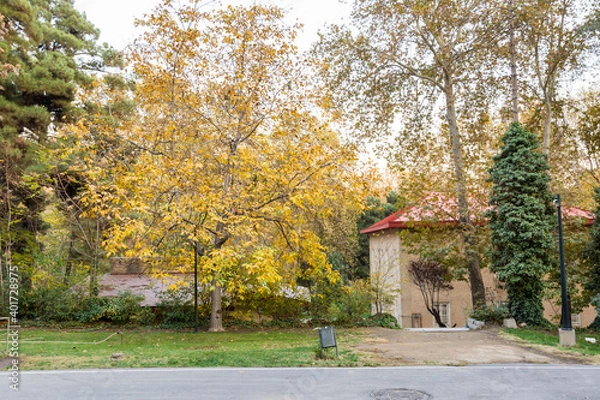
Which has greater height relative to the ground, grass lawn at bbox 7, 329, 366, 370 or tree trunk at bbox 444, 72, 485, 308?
tree trunk at bbox 444, 72, 485, 308

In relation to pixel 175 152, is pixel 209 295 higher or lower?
lower

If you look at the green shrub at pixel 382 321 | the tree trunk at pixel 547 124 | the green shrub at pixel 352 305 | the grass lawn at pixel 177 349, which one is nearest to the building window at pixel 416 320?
the green shrub at pixel 382 321

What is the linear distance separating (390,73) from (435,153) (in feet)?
13.9

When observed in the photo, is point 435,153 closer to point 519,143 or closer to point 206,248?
point 519,143

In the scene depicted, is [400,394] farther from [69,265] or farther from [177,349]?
[69,265]

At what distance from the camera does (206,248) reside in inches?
644

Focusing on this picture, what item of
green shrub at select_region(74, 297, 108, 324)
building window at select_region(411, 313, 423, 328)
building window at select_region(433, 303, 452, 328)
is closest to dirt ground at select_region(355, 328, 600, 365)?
green shrub at select_region(74, 297, 108, 324)

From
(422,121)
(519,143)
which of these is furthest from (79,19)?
(519,143)

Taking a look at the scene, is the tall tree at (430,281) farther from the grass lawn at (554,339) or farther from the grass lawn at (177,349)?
the grass lawn at (177,349)

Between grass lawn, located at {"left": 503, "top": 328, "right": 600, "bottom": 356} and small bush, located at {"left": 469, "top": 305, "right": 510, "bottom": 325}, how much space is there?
142 centimetres

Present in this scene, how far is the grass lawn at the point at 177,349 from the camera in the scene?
997cm

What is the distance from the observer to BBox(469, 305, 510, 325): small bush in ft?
54.7

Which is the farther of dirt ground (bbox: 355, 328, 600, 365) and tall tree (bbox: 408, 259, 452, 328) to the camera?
tall tree (bbox: 408, 259, 452, 328)

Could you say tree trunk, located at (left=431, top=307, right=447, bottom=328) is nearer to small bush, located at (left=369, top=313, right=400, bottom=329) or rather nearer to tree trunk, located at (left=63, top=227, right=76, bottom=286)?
small bush, located at (left=369, top=313, right=400, bottom=329)
